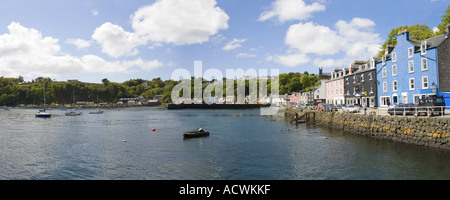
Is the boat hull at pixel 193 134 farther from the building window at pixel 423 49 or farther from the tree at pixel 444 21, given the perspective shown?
the tree at pixel 444 21

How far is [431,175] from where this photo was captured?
1723cm

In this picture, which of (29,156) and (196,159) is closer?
(196,159)

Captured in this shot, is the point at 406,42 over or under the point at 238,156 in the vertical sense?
over

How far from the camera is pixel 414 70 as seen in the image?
4316 cm

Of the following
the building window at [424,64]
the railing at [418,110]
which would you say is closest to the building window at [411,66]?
the building window at [424,64]

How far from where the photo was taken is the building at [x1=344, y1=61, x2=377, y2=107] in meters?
56.5

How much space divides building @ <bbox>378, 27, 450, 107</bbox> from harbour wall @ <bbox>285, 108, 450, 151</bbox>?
37.2ft

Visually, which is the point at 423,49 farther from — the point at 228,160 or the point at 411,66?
the point at 228,160

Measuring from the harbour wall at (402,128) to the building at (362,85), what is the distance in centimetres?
1967

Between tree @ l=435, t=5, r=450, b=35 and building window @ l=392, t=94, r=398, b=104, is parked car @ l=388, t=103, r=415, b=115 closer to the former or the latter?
building window @ l=392, t=94, r=398, b=104

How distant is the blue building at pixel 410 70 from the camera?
39750mm
